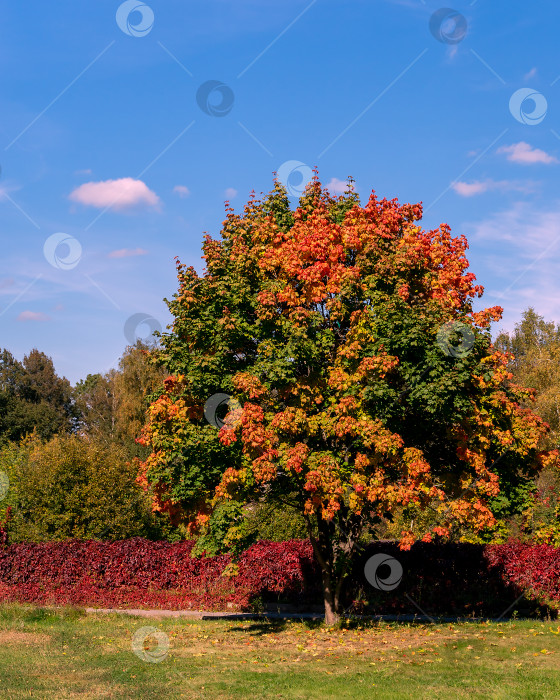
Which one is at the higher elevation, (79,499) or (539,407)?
(539,407)

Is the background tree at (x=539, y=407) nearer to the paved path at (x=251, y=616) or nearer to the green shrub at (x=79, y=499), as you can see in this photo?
the paved path at (x=251, y=616)

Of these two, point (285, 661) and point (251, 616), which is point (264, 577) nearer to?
point (251, 616)

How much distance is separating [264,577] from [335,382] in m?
11.6

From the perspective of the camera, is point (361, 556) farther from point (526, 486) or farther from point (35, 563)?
point (35, 563)

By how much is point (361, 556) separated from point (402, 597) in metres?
1.77

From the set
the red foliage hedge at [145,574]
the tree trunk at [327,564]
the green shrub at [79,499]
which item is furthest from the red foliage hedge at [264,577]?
the tree trunk at [327,564]

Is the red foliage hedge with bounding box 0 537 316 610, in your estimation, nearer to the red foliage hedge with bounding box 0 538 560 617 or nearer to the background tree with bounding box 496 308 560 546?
the red foliage hedge with bounding box 0 538 560 617

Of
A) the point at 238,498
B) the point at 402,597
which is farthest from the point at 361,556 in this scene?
the point at 238,498

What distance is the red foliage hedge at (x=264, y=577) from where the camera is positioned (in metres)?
21.2

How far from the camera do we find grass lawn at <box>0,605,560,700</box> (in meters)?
11.3

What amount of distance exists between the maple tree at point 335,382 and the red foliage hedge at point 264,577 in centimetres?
494

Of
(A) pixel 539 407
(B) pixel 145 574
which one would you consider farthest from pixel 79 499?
(A) pixel 539 407

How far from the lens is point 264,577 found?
23.9 metres

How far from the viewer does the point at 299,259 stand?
53.0 ft
